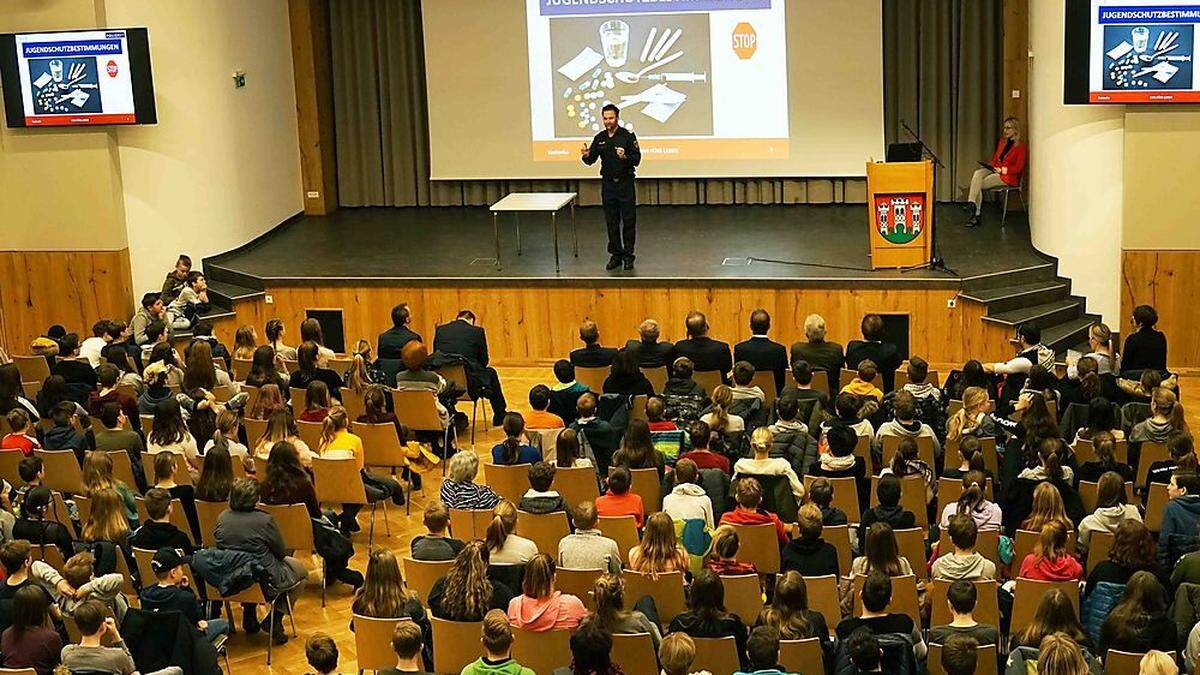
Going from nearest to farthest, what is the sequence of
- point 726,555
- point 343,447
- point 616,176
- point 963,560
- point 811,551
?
point 963,560 → point 726,555 → point 811,551 → point 343,447 → point 616,176

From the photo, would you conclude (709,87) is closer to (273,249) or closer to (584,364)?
(273,249)

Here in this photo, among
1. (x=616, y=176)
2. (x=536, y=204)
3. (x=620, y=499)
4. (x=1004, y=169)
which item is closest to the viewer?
(x=620, y=499)

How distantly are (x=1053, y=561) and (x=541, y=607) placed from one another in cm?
234

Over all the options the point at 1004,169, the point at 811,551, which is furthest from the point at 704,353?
the point at 1004,169

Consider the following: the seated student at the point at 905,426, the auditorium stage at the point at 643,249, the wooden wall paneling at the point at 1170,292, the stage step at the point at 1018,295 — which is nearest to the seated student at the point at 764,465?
the seated student at the point at 905,426

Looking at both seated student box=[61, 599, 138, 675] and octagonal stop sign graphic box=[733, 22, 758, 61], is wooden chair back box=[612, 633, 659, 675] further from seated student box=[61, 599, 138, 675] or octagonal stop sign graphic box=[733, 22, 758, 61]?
octagonal stop sign graphic box=[733, 22, 758, 61]

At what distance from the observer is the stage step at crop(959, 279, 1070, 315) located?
42.4 feet

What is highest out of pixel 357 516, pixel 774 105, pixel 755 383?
pixel 774 105

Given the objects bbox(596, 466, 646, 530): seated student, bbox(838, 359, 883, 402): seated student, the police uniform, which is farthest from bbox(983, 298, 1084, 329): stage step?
bbox(596, 466, 646, 530): seated student

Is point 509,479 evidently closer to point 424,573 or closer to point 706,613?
point 424,573

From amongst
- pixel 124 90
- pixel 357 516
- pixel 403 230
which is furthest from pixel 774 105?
pixel 357 516

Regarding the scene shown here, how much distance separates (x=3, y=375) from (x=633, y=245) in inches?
224

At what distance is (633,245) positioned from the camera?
13789 mm

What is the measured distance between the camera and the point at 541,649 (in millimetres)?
6797
